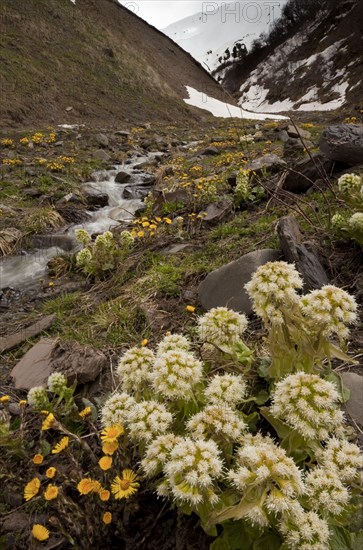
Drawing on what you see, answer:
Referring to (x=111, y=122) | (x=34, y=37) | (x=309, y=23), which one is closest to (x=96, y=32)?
(x=34, y=37)

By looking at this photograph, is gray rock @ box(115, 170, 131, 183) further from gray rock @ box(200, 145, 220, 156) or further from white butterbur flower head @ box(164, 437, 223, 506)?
white butterbur flower head @ box(164, 437, 223, 506)

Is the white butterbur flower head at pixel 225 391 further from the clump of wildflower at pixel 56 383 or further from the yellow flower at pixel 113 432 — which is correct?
the clump of wildflower at pixel 56 383

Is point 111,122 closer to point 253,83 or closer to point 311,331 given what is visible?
point 311,331

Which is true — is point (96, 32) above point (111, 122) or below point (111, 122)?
above

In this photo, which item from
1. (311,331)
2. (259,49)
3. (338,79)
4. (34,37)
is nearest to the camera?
(311,331)

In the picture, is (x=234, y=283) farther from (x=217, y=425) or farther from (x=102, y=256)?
(x=102, y=256)

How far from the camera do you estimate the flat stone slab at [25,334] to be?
4637 mm

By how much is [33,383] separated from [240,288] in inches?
89.2

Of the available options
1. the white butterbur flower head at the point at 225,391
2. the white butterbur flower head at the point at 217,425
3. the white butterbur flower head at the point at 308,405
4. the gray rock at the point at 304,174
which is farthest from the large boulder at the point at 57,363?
the gray rock at the point at 304,174

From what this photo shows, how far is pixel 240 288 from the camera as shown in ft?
13.0

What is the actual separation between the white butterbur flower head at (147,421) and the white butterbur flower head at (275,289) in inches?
31.7

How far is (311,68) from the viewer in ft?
208

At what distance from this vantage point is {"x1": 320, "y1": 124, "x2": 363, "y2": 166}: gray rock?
6.43 metres

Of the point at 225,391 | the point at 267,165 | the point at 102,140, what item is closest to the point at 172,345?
the point at 225,391
